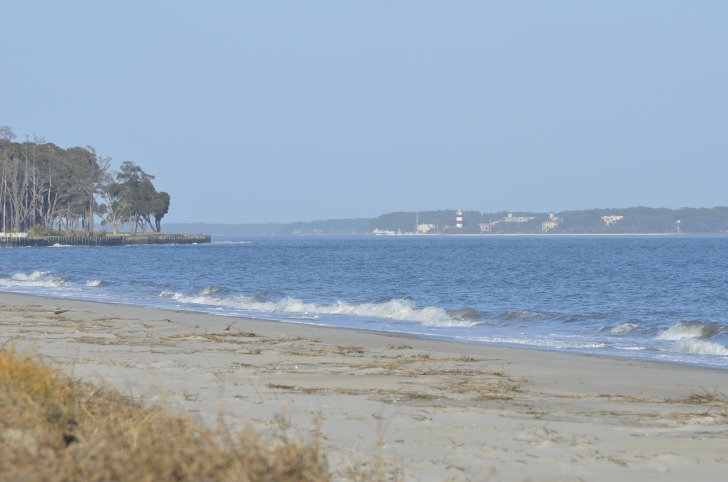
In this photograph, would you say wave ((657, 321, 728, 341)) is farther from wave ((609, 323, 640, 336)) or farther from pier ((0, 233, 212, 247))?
pier ((0, 233, 212, 247))

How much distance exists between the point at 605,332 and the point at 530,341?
13.4ft

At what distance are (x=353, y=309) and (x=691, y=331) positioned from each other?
36.9 ft

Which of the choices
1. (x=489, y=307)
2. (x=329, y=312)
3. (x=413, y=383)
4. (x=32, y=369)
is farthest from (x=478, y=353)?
(x=489, y=307)

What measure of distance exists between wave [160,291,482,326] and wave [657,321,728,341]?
17.0 ft

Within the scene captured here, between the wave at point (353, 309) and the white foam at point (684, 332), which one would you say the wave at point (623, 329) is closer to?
the white foam at point (684, 332)

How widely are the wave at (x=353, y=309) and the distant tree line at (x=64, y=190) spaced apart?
111354mm

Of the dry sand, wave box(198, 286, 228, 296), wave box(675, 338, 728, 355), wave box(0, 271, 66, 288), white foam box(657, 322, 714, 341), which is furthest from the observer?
wave box(0, 271, 66, 288)

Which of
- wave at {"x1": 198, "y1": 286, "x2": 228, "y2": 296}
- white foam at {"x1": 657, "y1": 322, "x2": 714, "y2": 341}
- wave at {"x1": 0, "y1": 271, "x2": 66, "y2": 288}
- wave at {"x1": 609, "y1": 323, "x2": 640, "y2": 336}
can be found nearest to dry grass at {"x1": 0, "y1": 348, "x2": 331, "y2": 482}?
white foam at {"x1": 657, "y1": 322, "x2": 714, "y2": 341}

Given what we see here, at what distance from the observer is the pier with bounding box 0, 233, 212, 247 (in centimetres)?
13200

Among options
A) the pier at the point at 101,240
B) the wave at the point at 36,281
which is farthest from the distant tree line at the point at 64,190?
the wave at the point at 36,281

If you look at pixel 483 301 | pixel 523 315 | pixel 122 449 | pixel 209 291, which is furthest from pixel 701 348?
pixel 209 291

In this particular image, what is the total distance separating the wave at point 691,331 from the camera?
2259 centimetres

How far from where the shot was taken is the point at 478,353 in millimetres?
16953

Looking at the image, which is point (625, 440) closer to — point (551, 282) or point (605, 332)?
point (605, 332)
